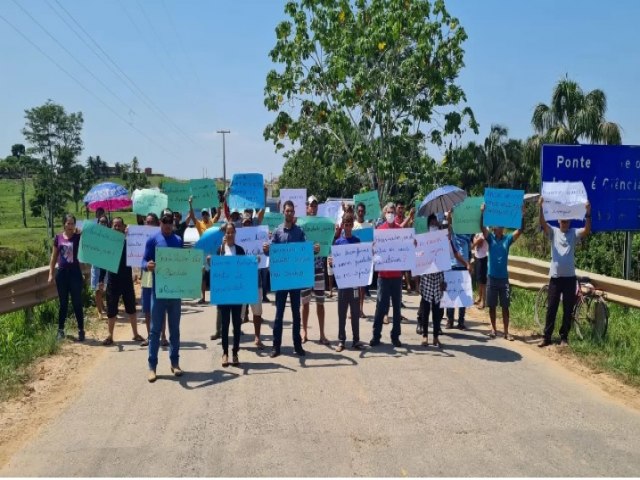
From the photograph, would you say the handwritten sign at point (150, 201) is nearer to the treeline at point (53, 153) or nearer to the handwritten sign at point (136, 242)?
the handwritten sign at point (136, 242)

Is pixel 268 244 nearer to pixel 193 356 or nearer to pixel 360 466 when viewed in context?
pixel 193 356

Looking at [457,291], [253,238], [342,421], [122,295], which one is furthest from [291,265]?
[342,421]

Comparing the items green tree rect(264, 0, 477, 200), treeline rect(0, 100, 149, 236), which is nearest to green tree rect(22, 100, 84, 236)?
treeline rect(0, 100, 149, 236)

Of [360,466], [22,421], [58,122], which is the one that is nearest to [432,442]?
[360,466]

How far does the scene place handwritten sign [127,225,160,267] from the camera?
380 inches

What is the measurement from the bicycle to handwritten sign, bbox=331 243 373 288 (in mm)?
3171

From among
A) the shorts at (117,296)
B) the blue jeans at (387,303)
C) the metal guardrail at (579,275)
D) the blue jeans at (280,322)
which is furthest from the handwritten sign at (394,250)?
the shorts at (117,296)

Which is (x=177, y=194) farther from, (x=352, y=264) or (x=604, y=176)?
(x=604, y=176)

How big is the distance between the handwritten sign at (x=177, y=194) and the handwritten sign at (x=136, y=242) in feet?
8.71

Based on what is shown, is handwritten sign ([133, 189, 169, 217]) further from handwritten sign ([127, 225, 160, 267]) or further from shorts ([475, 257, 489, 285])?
shorts ([475, 257, 489, 285])

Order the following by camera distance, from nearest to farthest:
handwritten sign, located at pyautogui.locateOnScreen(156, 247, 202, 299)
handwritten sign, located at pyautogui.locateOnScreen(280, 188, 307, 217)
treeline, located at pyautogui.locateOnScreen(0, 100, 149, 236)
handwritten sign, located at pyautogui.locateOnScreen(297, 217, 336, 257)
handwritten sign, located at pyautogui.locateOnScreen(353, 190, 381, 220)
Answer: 1. handwritten sign, located at pyautogui.locateOnScreen(156, 247, 202, 299)
2. handwritten sign, located at pyautogui.locateOnScreen(297, 217, 336, 257)
3. handwritten sign, located at pyautogui.locateOnScreen(353, 190, 381, 220)
4. handwritten sign, located at pyautogui.locateOnScreen(280, 188, 307, 217)
5. treeline, located at pyautogui.locateOnScreen(0, 100, 149, 236)

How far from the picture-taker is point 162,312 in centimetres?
769

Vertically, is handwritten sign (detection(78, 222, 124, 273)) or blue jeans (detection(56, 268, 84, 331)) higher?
handwritten sign (detection(78, 222, 124, 273))

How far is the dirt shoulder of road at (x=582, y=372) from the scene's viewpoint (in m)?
6.78
